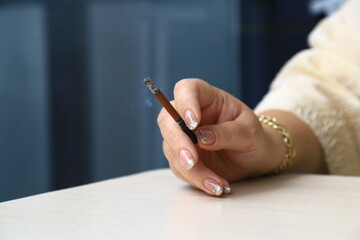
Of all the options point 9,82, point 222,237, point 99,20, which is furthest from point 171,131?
point 99,20

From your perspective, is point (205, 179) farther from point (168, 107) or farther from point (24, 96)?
point (24, 96)

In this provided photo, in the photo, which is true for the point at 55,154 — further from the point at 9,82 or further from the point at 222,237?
the point at 222,237

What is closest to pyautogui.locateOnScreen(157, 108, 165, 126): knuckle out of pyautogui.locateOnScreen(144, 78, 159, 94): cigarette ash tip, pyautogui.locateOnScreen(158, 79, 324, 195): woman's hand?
pyautogui.locateOnScreen(158, 79, 324, 195): woman's hand

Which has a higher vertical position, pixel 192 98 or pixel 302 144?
pixel 192 98

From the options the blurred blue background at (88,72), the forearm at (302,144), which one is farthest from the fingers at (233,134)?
the blurred blue background at (88,72)

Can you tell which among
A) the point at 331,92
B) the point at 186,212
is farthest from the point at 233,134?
the point at 331,92

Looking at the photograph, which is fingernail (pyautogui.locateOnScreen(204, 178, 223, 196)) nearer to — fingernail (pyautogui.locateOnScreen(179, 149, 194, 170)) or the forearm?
fingernail (pyautogui.locateOnScreen(179, 149, 194, 170))

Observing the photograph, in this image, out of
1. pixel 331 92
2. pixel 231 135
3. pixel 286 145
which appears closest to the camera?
pixel 231 135
